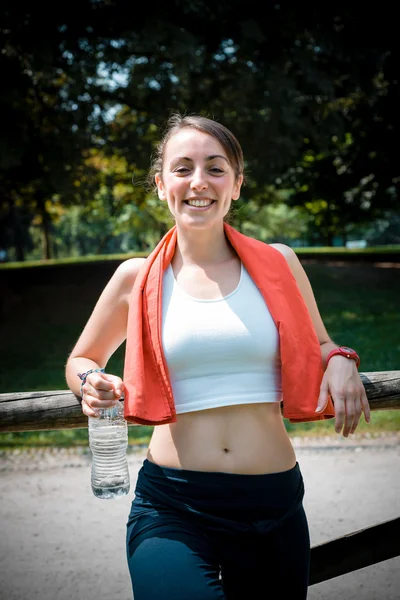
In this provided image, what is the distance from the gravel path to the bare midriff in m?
2.38

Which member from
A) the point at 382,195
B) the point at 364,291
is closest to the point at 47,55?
the point at 364,291

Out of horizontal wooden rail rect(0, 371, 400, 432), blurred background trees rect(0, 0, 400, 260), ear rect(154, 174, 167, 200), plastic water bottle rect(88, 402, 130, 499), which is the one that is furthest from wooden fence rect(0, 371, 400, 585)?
blurred background trees rect(0, 0, 400, 260)

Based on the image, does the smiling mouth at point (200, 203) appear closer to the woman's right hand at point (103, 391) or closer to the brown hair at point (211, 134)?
the brown hair at point (211, 134)

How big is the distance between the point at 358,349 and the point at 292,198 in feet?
39.9

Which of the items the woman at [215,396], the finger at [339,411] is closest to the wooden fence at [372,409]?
the woman at [215,396]

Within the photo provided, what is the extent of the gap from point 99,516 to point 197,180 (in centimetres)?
378

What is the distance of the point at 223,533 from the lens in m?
2.01

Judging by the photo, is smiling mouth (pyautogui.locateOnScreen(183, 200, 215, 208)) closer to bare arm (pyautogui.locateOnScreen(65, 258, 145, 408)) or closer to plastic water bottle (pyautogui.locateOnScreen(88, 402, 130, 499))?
bare arm (pyautogui.locateOnScreen(65, 258, 145, 408))

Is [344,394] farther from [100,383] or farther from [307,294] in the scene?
[100,383]

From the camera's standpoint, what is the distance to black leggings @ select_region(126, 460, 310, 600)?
1961 millimetres

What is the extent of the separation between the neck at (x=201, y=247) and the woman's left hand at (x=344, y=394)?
594 millimetres

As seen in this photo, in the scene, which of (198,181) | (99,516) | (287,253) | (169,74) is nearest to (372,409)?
(287,253)

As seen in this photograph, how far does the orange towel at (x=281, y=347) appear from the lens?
6.94ft

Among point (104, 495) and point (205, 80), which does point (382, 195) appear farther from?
point (104, 495)
